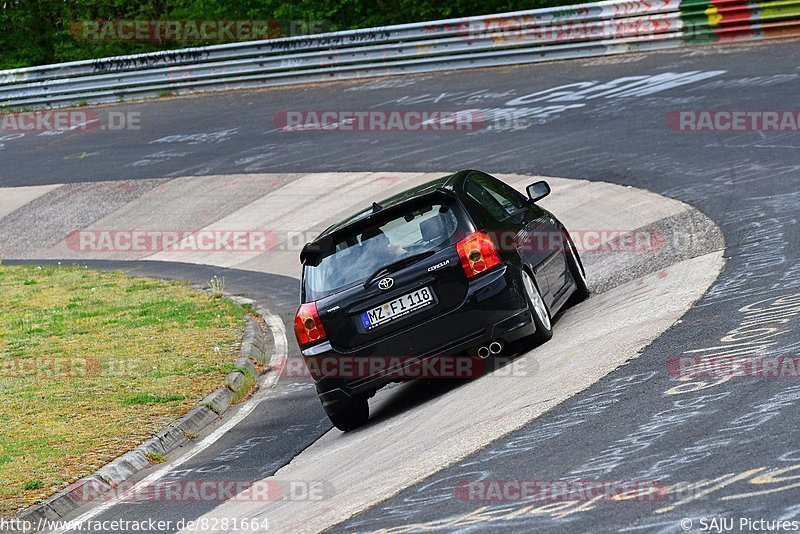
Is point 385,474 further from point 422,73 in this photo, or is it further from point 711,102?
point 422,73

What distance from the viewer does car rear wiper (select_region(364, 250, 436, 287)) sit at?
9.16 metres

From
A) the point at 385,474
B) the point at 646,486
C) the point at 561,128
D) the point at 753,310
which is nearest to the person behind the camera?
the point at 646,486

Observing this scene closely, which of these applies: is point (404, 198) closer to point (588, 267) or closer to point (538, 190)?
point (538, 190)

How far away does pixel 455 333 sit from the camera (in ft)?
29.8

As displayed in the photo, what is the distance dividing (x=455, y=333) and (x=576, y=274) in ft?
8.31

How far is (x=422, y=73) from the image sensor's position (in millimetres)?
27203

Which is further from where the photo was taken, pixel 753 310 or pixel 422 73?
pixel 422 73

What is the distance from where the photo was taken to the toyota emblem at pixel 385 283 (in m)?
9.09

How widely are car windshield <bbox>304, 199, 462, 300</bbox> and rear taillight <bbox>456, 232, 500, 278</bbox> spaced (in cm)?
13

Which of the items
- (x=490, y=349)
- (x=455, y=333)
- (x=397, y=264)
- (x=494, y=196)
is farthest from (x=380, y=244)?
(x=494, y=196)

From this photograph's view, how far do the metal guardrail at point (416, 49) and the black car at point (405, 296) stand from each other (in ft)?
49.5

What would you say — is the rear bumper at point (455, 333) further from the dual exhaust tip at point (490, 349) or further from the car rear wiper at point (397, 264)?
the car rear wiper at point (397, 264)

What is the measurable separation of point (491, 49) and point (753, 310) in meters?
18.0

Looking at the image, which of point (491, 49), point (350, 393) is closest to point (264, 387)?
point (350, 393)
